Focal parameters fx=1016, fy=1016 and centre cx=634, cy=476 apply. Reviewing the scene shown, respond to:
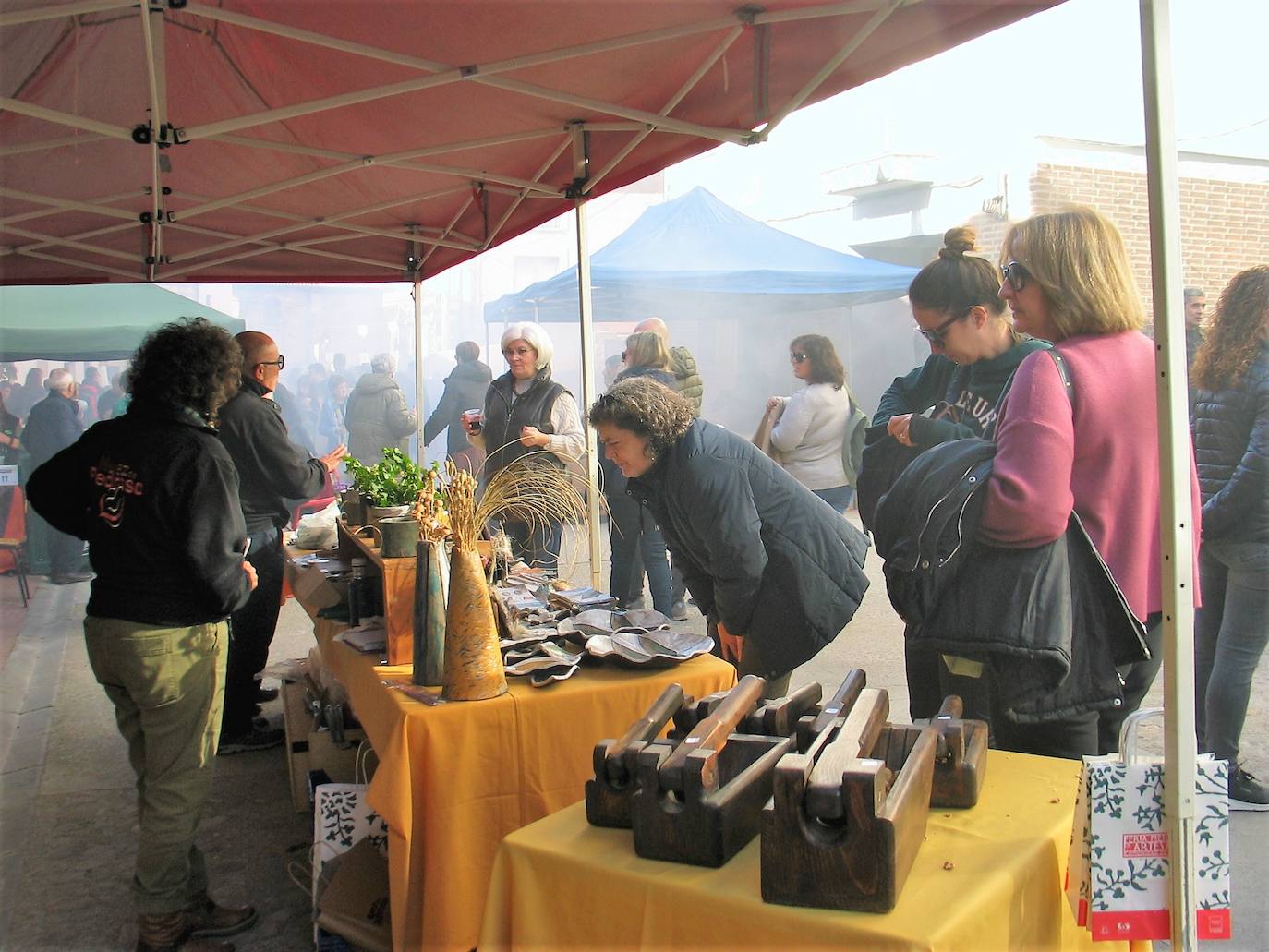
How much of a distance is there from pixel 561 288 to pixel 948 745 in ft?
27.8

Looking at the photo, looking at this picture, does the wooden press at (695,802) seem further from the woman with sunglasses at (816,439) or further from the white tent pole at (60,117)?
the woman with sunglasses at (816,439)

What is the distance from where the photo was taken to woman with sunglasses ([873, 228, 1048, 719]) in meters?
2.62

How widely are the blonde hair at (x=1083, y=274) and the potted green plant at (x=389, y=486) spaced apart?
186 centimetres

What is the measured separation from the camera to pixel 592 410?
9.31 ft

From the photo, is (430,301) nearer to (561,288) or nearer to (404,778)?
(561,288)

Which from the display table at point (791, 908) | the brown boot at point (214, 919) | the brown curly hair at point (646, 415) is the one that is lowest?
the brown boot at point (214, 919)

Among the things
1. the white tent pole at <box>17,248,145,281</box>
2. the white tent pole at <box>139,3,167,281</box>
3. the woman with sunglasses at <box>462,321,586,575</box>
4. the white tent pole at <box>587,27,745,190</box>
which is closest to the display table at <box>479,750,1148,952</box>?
the white tent pole at <box>587,27,745,190</box>

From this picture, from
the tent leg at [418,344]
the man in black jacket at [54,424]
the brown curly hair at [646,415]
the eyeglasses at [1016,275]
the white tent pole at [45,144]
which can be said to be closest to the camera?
the eyeglasses at [1016,275]

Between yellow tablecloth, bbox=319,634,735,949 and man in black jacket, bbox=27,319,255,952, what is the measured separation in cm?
52

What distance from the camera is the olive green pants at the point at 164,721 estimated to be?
2.33 m

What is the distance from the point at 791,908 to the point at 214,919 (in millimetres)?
2004

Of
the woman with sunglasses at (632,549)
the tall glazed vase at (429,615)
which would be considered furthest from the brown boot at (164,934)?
the woman with sunglasses at (632,549)

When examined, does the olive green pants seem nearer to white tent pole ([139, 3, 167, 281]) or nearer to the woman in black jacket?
white tent pole ([139, 3, 167, 281])

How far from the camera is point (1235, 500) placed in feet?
10.2
